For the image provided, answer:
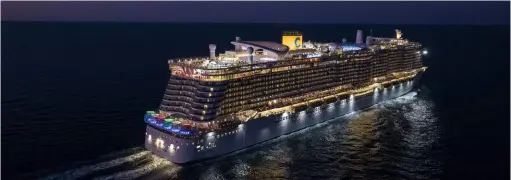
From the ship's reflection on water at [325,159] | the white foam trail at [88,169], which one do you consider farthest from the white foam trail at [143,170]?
the white foam trail at [88,169]

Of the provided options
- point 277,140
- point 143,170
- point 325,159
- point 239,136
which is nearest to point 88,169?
point 143,170

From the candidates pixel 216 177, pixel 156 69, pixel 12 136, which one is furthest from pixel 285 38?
pixel 156 69

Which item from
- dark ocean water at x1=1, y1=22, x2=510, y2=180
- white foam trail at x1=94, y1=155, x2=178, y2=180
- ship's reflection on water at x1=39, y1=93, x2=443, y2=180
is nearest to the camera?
white foam trail at x1=94, y1=155, x2=178, y2=180

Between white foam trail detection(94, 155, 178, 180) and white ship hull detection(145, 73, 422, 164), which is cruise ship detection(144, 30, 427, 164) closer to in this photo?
white ship hull detection(145, 73, 422, 164)

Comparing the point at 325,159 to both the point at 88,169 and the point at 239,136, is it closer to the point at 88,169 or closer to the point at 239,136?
the point at 239,136

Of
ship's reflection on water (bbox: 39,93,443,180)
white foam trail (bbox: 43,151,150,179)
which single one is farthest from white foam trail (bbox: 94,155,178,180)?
white foam trail (bbox: 43,151,150,179)
